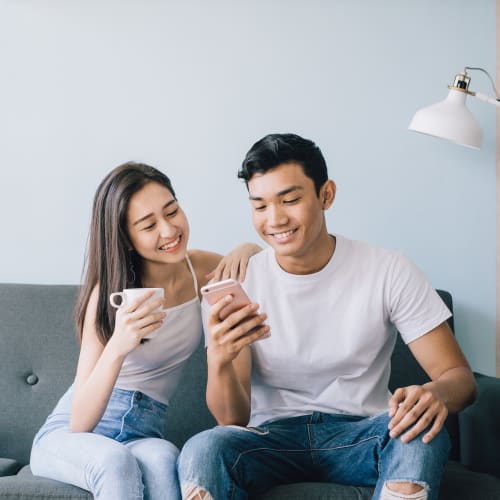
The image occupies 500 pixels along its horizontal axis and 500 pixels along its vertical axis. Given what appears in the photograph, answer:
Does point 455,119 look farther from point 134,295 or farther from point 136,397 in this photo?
point 136,397

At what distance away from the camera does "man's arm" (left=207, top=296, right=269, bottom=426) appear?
1.63 metres

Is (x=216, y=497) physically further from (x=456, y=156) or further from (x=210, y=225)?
(x=456, y=156)

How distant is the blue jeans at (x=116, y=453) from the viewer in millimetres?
1603

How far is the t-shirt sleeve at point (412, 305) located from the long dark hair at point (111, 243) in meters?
0.66

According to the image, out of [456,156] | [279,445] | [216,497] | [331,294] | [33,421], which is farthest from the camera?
[456,156]

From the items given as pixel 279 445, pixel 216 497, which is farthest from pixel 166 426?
pixel 216 497

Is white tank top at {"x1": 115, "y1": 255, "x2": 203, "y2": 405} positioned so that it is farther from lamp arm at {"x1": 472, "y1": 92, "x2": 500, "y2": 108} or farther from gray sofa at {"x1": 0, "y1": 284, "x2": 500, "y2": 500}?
lamp arm at {"x1": 472, "y1": 92, "x2": 500, "y2": 108}

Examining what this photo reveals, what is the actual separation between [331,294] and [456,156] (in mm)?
852

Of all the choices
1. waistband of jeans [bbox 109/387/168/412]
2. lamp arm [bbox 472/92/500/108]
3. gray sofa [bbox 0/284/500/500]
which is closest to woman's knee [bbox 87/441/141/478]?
waistband of jeans [bbox 109/387/168/412]

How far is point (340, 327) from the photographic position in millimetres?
1851

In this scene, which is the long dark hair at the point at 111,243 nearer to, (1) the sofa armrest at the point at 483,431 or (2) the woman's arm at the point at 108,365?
(2) the woman's arm at the point at 108,365

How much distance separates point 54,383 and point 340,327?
91cm

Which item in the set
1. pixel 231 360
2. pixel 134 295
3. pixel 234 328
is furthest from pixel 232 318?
pixel 134 295

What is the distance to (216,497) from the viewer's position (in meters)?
1.54
